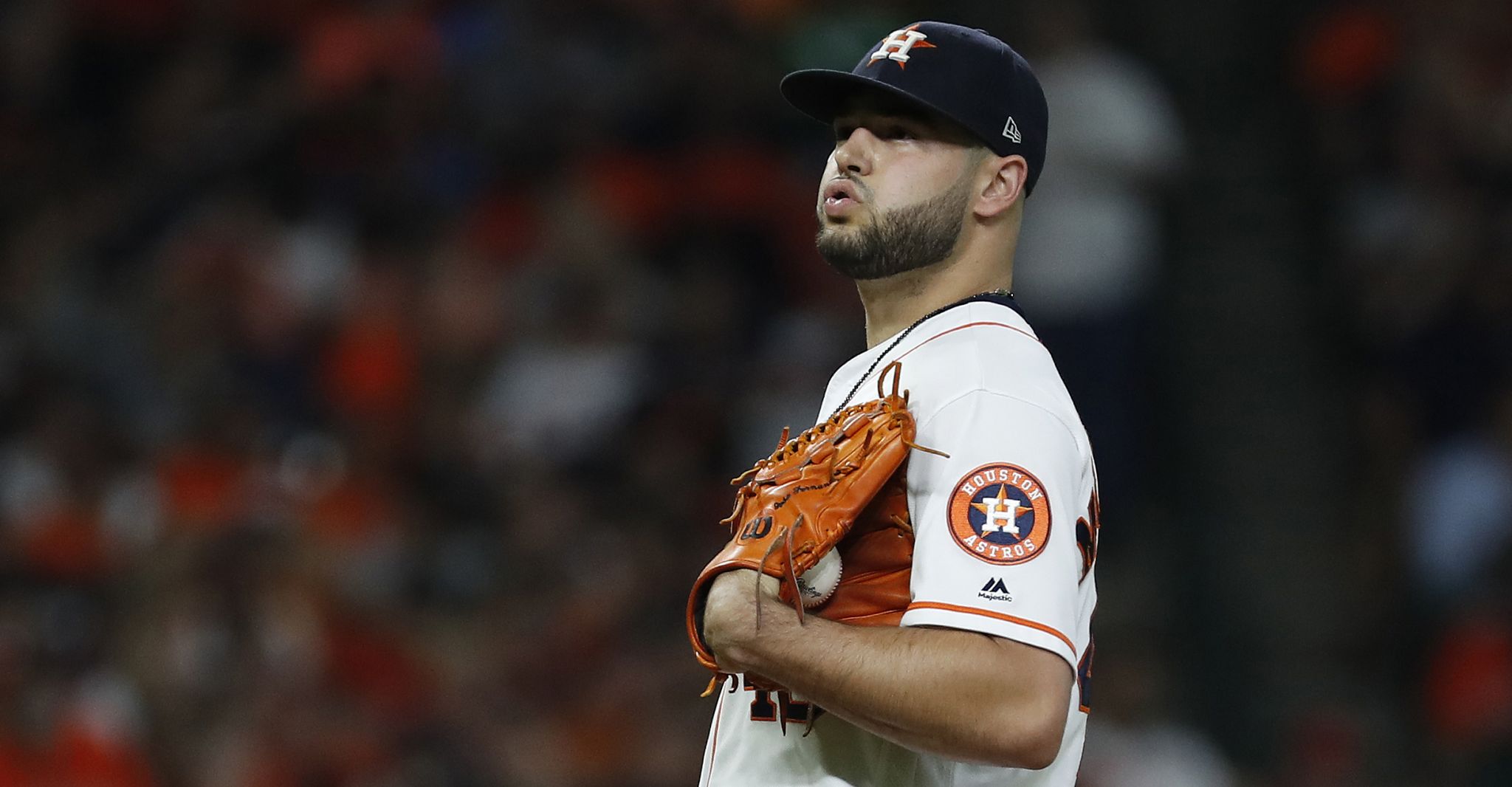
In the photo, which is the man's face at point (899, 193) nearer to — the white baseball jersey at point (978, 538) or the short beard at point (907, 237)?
the short beard at point (907, 237)

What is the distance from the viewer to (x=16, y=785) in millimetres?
6965

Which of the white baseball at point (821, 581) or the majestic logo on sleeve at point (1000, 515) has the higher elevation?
the majestic logo on sleeve at point (1000, 515)

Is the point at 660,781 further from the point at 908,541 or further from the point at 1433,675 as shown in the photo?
the point at 908,541

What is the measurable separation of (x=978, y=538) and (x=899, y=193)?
0.63 m

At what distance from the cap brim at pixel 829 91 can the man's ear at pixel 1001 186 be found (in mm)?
123

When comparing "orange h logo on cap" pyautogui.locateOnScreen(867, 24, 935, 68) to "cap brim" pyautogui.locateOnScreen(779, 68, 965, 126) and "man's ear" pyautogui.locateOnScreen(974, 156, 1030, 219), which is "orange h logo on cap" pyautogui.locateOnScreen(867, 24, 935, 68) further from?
"man's ear" pyautogui.locateOnScreen(974, 156, 1030, 219)

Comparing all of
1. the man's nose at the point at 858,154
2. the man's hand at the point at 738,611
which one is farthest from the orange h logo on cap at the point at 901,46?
the man's hand at the point at 738,611

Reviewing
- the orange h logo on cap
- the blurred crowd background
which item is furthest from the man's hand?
the blurred crowd background

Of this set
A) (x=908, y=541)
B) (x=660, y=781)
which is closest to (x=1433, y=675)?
(x=660, y=781)

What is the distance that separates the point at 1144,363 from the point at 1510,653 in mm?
1945

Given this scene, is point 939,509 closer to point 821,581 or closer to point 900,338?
point 821,581

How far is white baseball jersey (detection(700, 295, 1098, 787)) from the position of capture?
2467 mm

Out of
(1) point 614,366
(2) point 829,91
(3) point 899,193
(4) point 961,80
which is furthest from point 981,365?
(1) point 614,366

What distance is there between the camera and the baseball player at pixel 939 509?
2.43 meters
